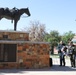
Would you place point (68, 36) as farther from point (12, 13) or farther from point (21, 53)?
point (21, 53)

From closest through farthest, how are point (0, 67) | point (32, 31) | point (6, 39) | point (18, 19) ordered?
point (0, 67), point (6, 39), point (18, 19), point (32, 31)

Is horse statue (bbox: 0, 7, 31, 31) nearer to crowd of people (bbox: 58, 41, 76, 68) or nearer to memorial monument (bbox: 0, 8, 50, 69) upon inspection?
memorial monument (bbox: 0, 8, 50, 69)

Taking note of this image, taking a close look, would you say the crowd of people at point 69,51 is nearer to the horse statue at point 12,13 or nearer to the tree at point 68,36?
the horse statue at point 12,13

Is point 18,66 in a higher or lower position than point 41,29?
lower

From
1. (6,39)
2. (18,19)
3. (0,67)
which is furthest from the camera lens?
(18,19)

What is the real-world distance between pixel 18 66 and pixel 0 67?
0.99m

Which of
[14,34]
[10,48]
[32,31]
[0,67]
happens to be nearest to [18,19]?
[14,34]

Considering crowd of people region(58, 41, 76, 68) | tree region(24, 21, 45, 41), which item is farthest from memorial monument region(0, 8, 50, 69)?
tree region(24, 21, 45, 41)

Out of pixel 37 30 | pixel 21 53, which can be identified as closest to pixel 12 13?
pixel 21 53

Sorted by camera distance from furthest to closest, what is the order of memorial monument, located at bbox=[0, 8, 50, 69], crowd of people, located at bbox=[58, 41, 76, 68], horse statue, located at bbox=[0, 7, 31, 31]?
1. horse statue, located at bbox=[0, 7, 31, 31]
2. crowd of people, located at bbox=[58, 41, 76, 68]
3. memorial monument, located at bbox=[0, 8, 50, 69]

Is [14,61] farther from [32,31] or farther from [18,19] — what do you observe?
[32,31]

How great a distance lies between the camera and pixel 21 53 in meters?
15.0

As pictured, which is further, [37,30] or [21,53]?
[37,30]

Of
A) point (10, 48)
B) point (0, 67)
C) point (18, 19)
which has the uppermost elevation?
point (18, 19)
